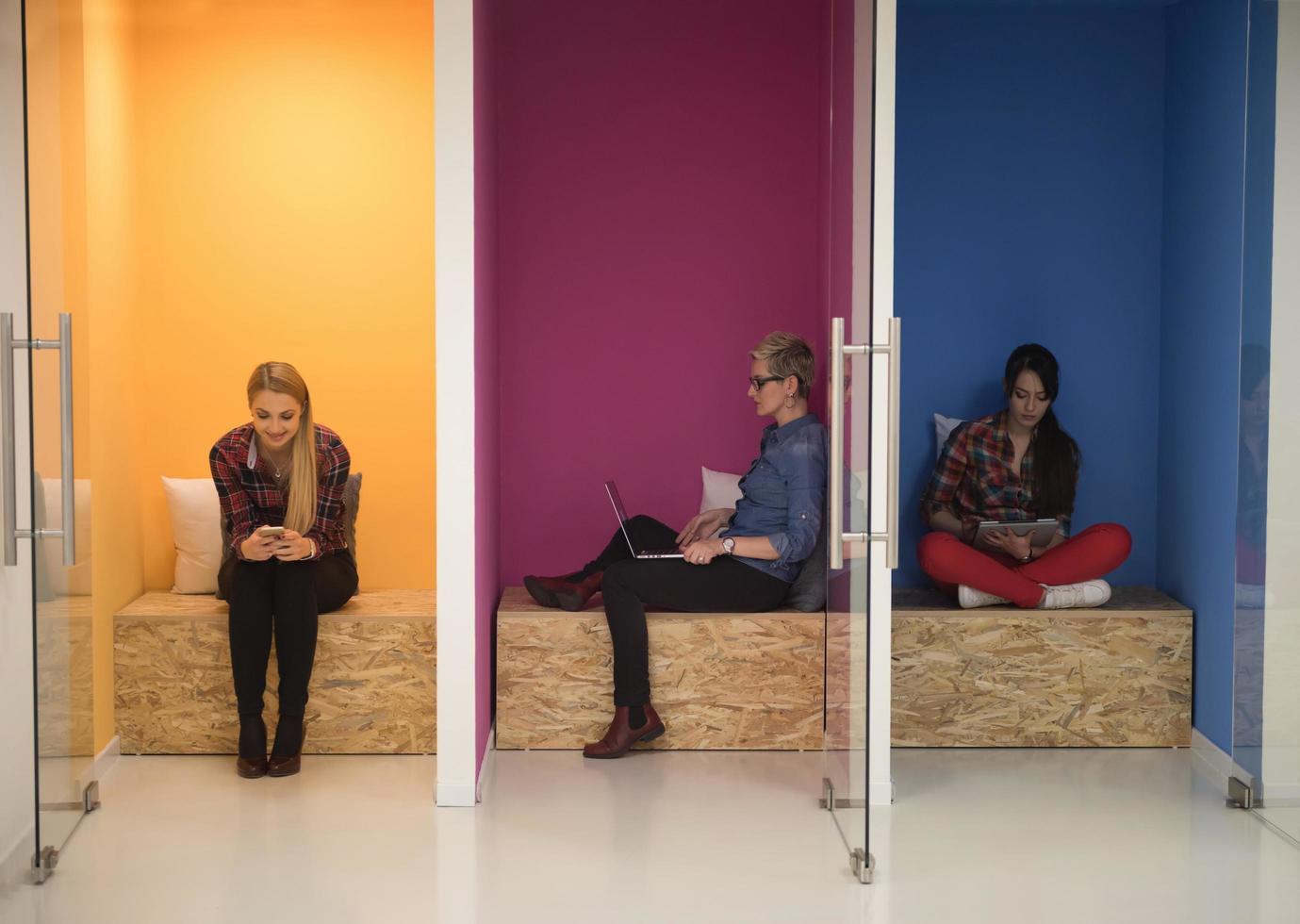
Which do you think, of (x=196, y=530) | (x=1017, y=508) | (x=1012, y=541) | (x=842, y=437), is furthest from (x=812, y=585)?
(x=196, y=530)

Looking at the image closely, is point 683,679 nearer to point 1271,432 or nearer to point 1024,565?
point 1024,565

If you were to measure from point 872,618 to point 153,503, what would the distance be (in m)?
2.43

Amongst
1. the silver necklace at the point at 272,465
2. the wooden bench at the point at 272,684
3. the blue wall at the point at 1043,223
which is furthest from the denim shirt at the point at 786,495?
the silver necklace at the point at 272,465

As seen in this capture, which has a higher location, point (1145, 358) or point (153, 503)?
point (1145, 358)

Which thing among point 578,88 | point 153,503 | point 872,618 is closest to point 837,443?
point 872,618

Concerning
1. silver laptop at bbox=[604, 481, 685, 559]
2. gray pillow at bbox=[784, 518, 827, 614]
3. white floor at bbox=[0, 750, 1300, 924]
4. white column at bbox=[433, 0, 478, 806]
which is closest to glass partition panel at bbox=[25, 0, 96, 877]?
white floor at bbox=[0, 750, 1300, 924]

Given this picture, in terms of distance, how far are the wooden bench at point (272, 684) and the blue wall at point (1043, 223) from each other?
1.77 metres

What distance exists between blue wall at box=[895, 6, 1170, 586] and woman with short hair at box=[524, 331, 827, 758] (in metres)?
0.74

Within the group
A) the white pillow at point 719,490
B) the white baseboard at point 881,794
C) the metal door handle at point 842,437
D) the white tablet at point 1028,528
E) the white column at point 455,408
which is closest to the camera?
the metal door handle at point 842,437

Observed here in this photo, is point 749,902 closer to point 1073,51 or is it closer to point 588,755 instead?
point 588,755

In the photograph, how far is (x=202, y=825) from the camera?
3.67m

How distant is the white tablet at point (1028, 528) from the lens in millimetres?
4504

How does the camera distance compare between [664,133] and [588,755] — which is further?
[664,133]

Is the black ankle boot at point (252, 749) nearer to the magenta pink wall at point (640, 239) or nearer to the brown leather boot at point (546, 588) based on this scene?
the brown leather boot at point (546, 588)
